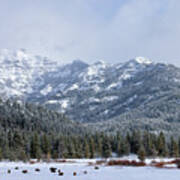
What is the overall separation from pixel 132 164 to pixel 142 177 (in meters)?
12.2

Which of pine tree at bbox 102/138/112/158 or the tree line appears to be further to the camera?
pine tree at bbox 102/138/112/158

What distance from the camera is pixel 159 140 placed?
442ft

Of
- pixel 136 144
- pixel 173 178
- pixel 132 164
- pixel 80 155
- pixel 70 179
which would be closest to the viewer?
pixel 173 178

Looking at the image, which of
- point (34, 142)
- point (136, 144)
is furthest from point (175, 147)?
point (34, 142)

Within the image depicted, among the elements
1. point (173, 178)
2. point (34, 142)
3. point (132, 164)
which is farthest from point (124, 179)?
point (34, 142)

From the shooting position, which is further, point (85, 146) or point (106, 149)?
point (106, 149)

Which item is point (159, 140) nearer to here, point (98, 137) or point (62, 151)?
point (98, 137)

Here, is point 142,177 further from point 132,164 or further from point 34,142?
point 34,142

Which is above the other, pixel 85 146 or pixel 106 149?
pixel 85 146

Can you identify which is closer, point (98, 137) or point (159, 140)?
point (159, 140)

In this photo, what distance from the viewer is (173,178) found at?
23.5 m

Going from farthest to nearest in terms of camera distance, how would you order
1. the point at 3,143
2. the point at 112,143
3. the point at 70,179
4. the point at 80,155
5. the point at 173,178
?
the point at 112,143, the point at 3,143, the point at 80,155, the point at 70,179, the point at 173,178

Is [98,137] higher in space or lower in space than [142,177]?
higher

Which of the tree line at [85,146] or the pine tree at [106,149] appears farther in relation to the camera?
the pine tree at [106,149]
